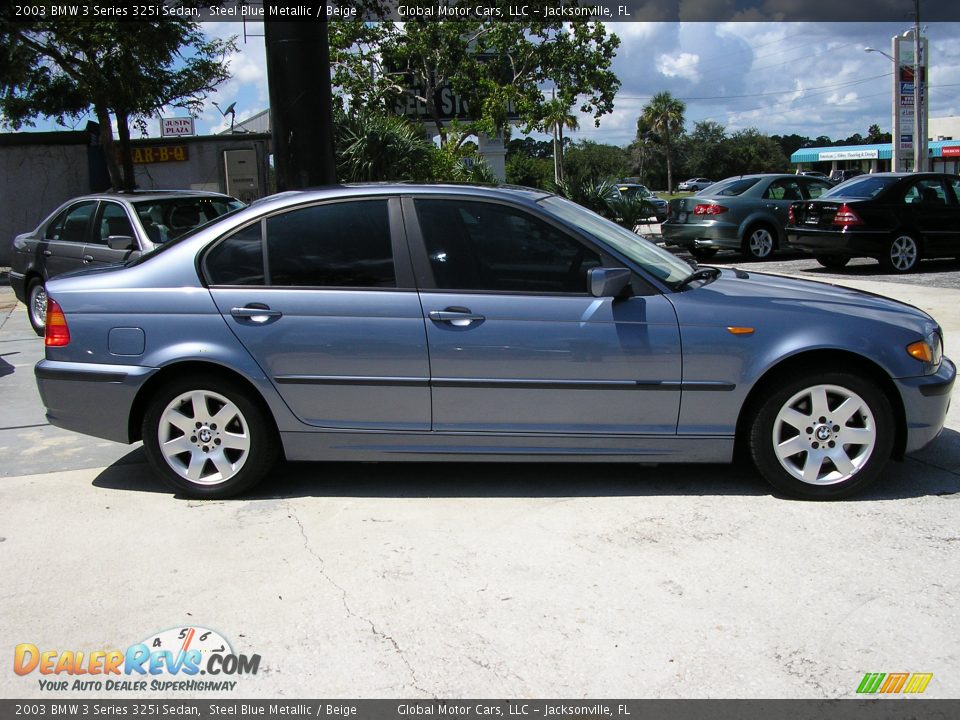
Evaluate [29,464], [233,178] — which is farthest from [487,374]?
[233,178]

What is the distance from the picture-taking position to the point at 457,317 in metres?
4.62

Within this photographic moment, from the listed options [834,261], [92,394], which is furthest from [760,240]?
[92,394]

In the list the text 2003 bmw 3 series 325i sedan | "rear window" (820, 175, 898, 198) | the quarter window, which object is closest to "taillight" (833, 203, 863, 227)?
"rear window" (820, 175, 898, 198)

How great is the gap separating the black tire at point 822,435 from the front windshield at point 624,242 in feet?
2.76

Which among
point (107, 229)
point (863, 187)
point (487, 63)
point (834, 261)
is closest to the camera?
point (107, 229)

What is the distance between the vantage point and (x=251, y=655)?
3.32 m

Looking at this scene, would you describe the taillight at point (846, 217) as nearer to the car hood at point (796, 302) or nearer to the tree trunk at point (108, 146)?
the car hood at point (796, 302)

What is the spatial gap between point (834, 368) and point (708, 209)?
11873mm

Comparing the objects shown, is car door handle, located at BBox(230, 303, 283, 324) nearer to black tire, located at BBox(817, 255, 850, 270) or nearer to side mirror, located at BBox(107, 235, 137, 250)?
side mirror, located at BBox(107, 235, 137, 250)

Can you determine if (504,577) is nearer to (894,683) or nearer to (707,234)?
(894,683)

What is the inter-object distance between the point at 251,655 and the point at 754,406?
2681 millimetres

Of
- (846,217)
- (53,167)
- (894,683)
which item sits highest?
(53,167)

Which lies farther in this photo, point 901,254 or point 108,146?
point 108,146
